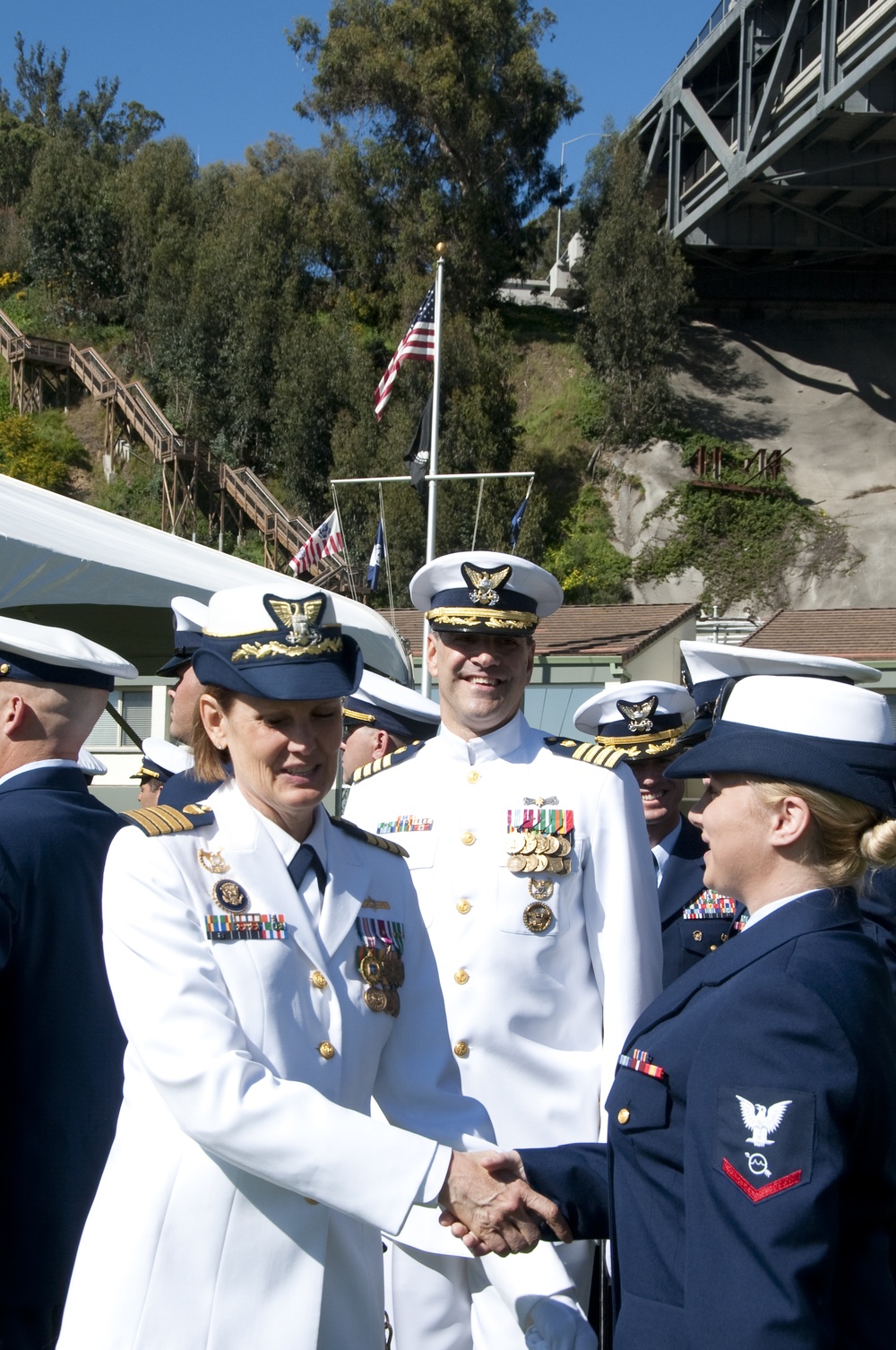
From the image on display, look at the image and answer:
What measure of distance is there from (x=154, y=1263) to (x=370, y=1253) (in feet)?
1.32

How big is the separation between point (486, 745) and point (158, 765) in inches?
74.5

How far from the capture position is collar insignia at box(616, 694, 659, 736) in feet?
15.2

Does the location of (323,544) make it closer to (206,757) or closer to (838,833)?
(206,757)

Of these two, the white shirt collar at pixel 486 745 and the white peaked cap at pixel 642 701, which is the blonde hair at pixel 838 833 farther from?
the white peaked cap at pixel 642 701

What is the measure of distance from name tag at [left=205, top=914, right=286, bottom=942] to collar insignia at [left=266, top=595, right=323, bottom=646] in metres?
0.47

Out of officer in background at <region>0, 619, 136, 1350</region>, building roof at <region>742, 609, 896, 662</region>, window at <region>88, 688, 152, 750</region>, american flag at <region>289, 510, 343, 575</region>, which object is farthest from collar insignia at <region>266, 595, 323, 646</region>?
building roof at <region>742, 609, 896, 662</region>

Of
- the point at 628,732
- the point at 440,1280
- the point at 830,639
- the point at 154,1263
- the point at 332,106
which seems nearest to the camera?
the point at 154,1263

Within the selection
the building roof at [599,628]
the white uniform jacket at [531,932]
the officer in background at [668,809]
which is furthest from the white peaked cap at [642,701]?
the building roof at [599,628]

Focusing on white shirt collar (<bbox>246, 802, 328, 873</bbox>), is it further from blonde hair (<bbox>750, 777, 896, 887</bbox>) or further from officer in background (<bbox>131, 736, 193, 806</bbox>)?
officer in background (<bbox>131, 736, 193, 806</bbox>)

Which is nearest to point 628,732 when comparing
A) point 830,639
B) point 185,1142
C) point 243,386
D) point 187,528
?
point 185,1142

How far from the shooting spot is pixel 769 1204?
5.80 feet

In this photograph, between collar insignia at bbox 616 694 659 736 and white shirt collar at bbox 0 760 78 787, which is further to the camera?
collar insignia at bbox 616 694 659 736

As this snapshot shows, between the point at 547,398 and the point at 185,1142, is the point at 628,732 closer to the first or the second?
the point at 185,1142

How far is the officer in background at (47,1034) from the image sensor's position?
2.72m
